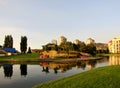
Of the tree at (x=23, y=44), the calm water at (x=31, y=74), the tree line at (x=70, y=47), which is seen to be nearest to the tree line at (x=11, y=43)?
the tree at (x=23, y=44)

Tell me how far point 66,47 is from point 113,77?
112 metres

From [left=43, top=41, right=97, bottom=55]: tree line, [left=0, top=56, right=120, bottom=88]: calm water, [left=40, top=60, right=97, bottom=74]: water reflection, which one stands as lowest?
[left=0, top=56, right=120, bottom=88]: calm water

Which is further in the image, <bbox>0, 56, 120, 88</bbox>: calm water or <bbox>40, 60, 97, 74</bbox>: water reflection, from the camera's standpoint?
<bbox>40, 60, 97, 74</bbox>: water reflection

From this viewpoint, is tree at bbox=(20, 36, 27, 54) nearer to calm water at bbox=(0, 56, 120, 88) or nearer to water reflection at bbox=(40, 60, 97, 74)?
water reflection at bbox=(40, 60, 97, 74)

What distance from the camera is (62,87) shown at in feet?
62.9

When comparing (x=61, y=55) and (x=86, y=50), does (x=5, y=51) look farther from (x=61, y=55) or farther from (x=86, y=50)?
(x=86, y=50)

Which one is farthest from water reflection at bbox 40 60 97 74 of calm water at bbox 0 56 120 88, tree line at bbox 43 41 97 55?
tree line at bbox 43 41 97 55

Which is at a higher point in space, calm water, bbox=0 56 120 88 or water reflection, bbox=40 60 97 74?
water reflection, bbox=40 60 97 74

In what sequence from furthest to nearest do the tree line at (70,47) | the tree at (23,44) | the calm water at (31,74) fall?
1. the tree at (23,44)
2. the tree line at (70,47)
3. the calm water at (31,74)

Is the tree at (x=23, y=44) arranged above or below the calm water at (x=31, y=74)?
above

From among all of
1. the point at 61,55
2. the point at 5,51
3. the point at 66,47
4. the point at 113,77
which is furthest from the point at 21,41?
the point at 113,77

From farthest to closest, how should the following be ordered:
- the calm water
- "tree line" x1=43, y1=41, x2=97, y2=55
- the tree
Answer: the tree
"tree line" x1=43, y1=41, x2=97, y2=55
the calm water

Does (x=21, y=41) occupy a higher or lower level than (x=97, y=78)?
higher

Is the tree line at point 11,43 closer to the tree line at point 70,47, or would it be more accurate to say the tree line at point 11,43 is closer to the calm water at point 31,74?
the tree line at point 70,47
